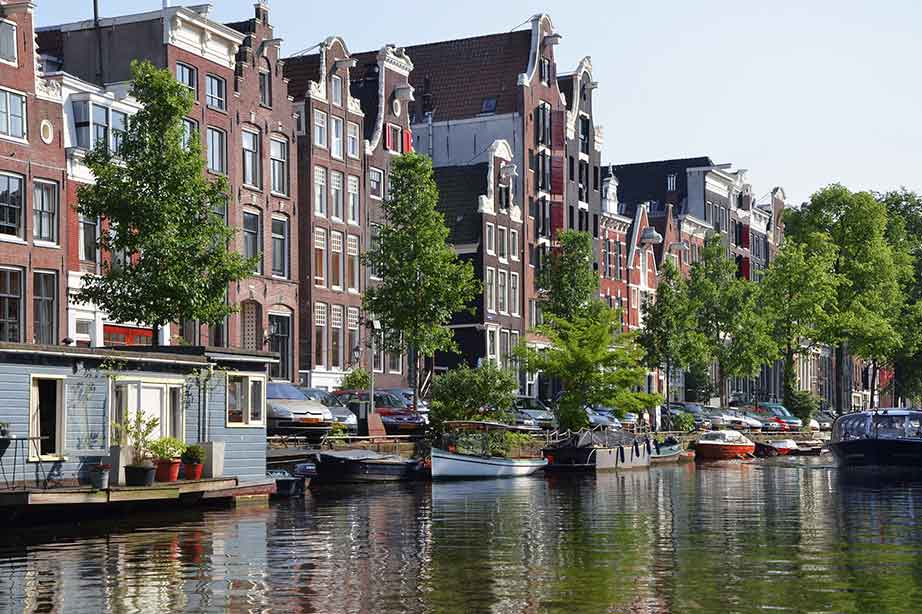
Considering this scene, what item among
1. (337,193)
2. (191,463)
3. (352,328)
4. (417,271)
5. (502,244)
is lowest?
(191,463)

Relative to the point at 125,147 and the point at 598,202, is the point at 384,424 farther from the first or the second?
the point at 598,202

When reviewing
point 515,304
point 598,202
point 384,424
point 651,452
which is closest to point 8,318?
point 384,424

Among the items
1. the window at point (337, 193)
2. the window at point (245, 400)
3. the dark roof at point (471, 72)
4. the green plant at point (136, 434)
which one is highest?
the dark roof at point (471, 72)

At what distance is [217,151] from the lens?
Answer: 68500 millimetres

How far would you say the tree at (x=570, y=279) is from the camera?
8706cm

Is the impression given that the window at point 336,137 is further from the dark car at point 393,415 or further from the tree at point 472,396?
the tree at point 472,396

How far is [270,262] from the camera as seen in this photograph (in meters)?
71.4

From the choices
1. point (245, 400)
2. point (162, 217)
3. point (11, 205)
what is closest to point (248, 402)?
point (245, 400)

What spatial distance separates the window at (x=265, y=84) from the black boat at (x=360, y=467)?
72.3ft

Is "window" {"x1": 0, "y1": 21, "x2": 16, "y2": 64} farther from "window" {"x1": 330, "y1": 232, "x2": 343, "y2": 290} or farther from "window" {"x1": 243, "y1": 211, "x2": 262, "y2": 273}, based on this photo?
"window" {"x1": 330, "y1": 232, "x2": 343, "y2": 290}

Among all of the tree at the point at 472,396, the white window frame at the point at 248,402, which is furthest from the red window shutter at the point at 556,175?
the white window frame at the point at 248,402

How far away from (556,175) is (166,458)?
2463 inches

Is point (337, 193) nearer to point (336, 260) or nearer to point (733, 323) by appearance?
point (336, 260)

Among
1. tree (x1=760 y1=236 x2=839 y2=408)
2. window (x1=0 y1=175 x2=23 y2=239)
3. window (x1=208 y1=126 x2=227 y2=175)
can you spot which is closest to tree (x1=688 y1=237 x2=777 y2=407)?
tree (x1=760 y1=236 x2=839 y2=408)
